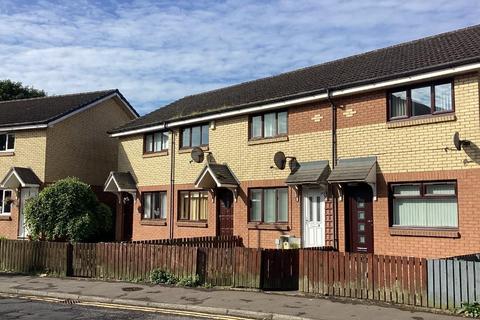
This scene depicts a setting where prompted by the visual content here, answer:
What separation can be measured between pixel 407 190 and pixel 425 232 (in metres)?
1.26

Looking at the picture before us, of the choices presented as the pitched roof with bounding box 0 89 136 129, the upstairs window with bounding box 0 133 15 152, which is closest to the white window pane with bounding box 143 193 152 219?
the pitched roof with bounding box 0 89 136 129

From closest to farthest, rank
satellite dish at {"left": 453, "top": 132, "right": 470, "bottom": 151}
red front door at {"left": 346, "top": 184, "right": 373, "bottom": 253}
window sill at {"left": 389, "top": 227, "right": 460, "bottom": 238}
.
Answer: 1. satellite dish at {"left": 453, "top": 132, "right": 470, "bottom": 151}
2. window sill at {"left": 389, "top": 227, "right": 460, "bottom": 238}
3. red front door at {"left": 346, "top": 184, "right": 373, "bottom": 253}

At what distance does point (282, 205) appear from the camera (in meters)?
17.2

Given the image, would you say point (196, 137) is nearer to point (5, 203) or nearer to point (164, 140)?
point (164, 140)

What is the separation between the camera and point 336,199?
608 inches

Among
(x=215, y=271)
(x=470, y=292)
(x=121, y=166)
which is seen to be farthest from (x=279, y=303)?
(x=121, y=166)

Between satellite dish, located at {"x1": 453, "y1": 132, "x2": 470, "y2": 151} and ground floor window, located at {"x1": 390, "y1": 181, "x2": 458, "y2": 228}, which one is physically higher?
satellite dish, located at {"x1": 453, "y1": 132, "x2": 470, "y2": 151}

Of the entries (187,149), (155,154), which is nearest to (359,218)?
(187,149)

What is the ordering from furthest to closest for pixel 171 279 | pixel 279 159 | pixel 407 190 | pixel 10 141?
pixel 10 141 < pixel 279 159 < pixel 407 190 < pixel 171 279

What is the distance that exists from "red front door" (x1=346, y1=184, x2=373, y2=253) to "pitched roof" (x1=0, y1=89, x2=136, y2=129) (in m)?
14.8

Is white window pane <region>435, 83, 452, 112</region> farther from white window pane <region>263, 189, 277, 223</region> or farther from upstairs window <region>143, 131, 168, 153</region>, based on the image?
upstairs window <region>143, 131, 168, 153</region>

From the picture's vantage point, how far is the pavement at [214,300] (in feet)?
30.5

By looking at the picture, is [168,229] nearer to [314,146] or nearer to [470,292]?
[314,146]

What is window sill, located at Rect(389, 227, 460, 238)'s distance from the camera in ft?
41.7
